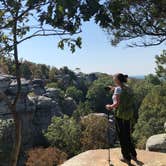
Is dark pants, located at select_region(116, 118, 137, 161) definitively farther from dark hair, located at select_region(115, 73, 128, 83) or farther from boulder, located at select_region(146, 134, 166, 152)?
boulder, located at select_region(146, 134, 166, 152)

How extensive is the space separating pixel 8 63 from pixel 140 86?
259 ft

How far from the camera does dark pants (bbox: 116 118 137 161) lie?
855cm

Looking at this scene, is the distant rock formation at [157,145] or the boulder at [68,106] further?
the boulder at [68,106]

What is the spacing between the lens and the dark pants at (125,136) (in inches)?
337

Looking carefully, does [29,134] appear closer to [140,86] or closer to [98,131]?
[98,131]

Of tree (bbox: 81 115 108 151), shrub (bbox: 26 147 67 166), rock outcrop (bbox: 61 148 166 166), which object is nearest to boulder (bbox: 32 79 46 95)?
tree (bbox: 81 115 108 151)

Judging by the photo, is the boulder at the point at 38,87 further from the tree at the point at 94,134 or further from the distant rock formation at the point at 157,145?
the distant rock formation at the point at 157,145

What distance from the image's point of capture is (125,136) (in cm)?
869

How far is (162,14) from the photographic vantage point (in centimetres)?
1101

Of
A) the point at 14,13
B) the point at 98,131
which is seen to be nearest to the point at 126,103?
the point at 14,13

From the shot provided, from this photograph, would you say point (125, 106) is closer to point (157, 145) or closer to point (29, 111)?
point (157, 145)

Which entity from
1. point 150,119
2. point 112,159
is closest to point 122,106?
point 112,159

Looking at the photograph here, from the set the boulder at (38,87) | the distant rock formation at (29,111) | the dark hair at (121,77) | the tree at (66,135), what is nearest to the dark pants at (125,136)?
the dark hair at (121,77)

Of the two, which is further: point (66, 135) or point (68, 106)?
point (68, 106)
